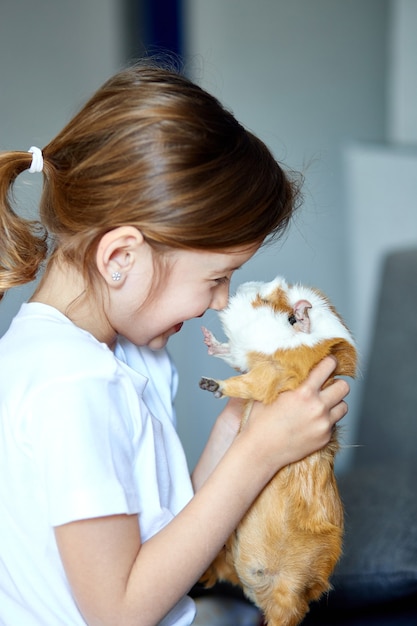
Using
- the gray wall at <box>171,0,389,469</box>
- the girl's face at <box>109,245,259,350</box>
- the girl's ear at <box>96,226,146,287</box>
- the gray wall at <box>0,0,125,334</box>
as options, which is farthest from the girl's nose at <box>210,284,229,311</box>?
the gray wall at <box>0,0,125,334</box>

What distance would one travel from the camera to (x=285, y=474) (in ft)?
3.12

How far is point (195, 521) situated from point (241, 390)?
0.15 metres

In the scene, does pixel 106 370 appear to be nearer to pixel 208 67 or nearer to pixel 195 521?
pixel 195 521

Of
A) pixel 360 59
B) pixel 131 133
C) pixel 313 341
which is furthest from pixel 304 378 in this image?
pixel 360 59

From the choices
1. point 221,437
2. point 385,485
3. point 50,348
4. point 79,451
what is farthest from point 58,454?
point 385,485

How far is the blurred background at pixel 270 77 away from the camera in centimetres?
242

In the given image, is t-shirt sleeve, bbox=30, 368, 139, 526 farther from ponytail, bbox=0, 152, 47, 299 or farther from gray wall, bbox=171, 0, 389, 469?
gray wall, bbox=171, 0, 389, 469

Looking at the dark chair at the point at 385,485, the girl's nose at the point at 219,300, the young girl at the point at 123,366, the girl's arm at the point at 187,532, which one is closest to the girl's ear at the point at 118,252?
the young girl at the point at 123,366

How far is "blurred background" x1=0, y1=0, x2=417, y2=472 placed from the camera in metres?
2.42

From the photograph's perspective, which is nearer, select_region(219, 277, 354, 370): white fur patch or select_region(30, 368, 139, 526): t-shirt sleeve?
select_region(30, 368, 139, 526): t-shirt sleeve

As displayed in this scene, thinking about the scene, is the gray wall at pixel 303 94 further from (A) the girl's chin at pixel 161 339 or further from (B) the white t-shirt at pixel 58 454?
(B) the white t-shirt at pixel 58 454

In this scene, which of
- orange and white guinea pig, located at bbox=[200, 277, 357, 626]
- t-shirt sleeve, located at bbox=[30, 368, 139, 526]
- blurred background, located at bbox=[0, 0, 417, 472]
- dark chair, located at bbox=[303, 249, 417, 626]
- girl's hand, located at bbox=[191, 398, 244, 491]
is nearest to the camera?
t-shirt sleeve, located at bbox=[30, 368, 139, 526]

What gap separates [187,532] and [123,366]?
202mm

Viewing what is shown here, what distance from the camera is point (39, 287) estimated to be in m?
1.00
